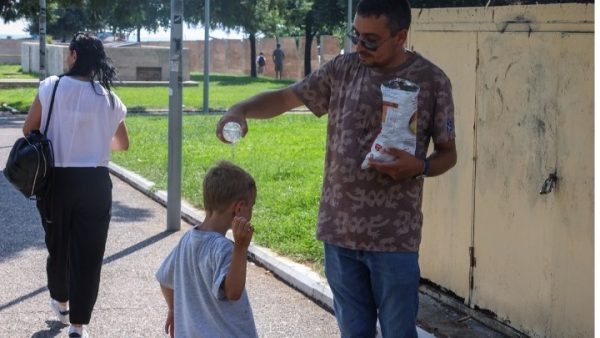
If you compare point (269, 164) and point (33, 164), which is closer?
point (33, 164)

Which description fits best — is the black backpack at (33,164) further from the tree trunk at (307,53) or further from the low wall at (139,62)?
the tree trunk at (307,53)

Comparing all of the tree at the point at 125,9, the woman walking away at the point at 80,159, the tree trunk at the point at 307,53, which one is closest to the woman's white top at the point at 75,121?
the woman walking away at the point at 80,159

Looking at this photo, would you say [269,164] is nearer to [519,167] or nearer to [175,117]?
[175,117]

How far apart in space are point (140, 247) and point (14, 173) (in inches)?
130

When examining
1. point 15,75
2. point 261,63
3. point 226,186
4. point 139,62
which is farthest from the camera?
point 261,63

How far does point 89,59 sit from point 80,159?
54cm

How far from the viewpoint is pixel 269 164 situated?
13531 millimetres

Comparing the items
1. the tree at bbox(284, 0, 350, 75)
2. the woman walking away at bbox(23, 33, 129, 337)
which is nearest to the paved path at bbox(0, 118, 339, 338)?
the woman walking away at bbox(23, 33, 129, 337)

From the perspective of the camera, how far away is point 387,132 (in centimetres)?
370

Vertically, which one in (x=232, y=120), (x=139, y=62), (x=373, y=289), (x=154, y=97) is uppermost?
(x=232, y=120)

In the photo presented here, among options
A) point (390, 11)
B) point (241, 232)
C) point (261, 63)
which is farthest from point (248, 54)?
point (241, 232)

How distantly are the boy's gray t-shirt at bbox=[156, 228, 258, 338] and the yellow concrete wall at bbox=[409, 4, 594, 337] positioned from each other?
215 cm

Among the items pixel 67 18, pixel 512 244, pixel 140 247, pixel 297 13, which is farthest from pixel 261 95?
pixel 67 18

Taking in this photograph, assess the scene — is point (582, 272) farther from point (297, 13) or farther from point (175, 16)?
point (297, 13)
